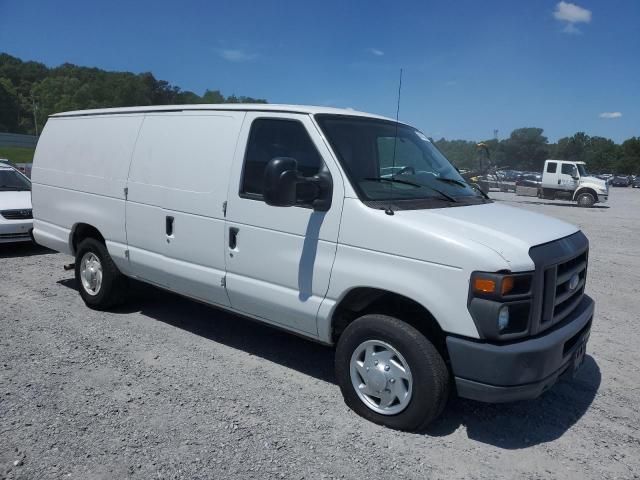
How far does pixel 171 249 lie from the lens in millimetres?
4781

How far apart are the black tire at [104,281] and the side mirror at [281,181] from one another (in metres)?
2.88

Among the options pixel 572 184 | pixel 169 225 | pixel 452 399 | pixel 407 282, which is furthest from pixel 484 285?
pixel 572 184

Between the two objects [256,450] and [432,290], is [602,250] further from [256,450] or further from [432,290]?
[256,450]

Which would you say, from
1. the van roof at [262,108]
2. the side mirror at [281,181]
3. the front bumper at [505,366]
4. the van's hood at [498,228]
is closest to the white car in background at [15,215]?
the van roof at [262,108]

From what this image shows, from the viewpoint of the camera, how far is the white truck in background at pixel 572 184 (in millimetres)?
25516

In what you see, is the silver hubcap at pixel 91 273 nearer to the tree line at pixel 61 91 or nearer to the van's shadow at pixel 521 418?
the van's shadow at pixel 521 418

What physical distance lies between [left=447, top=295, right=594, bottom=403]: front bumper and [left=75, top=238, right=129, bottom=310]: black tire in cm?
392

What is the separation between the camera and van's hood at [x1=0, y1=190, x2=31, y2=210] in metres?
8.95

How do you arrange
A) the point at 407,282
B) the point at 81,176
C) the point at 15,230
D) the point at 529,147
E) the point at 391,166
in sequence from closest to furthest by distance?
the point at 407,282, the point at 391,166, the point at 81,176, the point at 15,230, the point at 529,147

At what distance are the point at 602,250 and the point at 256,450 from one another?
10652 millimetres

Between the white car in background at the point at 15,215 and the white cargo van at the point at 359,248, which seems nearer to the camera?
the white cargo van at the point at 359,248

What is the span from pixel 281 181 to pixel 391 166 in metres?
1.03

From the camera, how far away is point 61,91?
8831cm

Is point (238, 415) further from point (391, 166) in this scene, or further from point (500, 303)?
point (391, 166)
